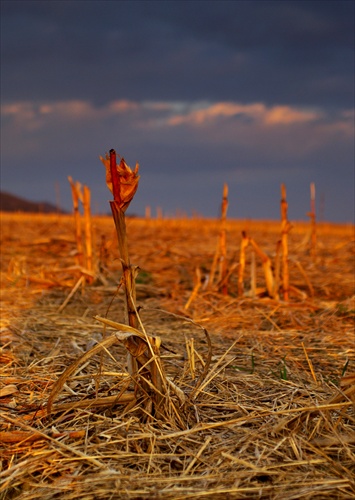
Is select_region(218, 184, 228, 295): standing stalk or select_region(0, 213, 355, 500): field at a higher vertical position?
select_region(218, 184, 228, 295): standing stalk

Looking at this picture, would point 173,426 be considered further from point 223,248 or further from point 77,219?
point 77,219

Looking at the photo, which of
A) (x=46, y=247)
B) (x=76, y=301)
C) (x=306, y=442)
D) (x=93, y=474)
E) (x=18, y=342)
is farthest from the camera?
(x=46, y=247)

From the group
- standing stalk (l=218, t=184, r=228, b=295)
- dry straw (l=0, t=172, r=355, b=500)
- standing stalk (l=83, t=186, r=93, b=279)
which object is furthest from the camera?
standing stalk (l=83, t=186, r=93, b=279)

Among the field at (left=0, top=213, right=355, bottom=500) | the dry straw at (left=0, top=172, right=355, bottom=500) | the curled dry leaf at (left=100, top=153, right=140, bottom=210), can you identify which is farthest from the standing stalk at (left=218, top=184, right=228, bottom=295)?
the curled dry leaf at (left=100, top=153, right=140, bottom=210)

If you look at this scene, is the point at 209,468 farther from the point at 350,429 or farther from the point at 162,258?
the point at 162,258

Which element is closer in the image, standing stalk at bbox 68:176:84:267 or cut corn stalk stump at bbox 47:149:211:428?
cut corn stalk stump at bbox 47:149:211:428

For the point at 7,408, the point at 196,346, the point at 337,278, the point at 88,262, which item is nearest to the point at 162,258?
the point at 88,262

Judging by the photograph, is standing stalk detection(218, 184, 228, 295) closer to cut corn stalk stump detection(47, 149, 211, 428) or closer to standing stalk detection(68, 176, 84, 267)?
standing stalk detection(68, 176, 84, 267)

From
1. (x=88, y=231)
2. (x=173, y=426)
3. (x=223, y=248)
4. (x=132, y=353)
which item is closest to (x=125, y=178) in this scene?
(x=132, y=353)

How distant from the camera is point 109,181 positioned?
1.86 metres

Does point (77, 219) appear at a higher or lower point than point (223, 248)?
higher

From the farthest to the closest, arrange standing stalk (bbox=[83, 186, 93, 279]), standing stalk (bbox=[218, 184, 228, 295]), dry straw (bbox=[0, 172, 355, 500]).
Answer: standing stalk (bbox=[83, 186, 93, 279]) → standing stalk (bbox=[218, 184, 228, 295]) → dry straw (bbox=[0, 172, 355, 500])

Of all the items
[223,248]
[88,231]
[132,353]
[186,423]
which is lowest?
[186,423]

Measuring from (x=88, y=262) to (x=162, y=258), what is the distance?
7.34 ft
